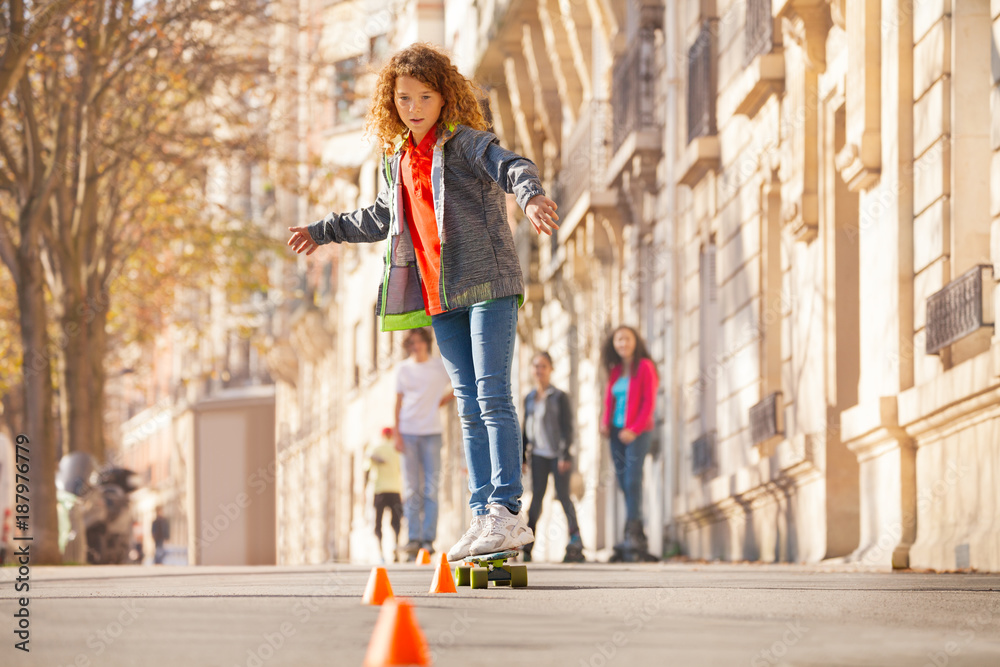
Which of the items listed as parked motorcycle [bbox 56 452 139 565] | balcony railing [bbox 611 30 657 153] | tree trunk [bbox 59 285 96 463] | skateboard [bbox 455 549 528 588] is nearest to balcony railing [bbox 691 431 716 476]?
balcony railing [bbox 611 30 657 153]

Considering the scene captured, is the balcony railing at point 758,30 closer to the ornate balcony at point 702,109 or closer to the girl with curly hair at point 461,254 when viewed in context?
the ornate balcony at point 702,109

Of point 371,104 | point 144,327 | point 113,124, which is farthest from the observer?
point 144,327

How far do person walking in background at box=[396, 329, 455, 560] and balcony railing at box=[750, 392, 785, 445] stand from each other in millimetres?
2795

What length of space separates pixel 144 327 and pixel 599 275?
12032 mm

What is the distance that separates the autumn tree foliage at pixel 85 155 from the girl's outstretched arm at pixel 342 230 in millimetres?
9680

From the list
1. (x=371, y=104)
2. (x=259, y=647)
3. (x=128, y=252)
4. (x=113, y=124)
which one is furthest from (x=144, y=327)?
(x=259, y=647)

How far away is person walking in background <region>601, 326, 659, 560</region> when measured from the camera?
15.1m

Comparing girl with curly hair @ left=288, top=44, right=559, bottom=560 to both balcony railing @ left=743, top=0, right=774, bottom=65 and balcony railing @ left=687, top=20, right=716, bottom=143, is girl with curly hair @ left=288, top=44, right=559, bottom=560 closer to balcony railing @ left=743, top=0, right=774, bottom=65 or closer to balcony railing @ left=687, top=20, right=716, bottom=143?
balcony railing @ left=743, top=0, right=774, bottom=65

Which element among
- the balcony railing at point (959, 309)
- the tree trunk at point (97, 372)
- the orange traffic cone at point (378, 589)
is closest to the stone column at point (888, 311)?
the balcony railing at point (959, 309)

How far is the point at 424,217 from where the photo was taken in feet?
23.7

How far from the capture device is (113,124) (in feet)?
79.5

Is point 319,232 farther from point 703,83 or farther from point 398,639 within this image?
point 703,83

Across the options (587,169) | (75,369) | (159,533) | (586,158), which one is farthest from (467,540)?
(159,533)

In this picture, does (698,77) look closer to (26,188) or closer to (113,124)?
(26,188)
